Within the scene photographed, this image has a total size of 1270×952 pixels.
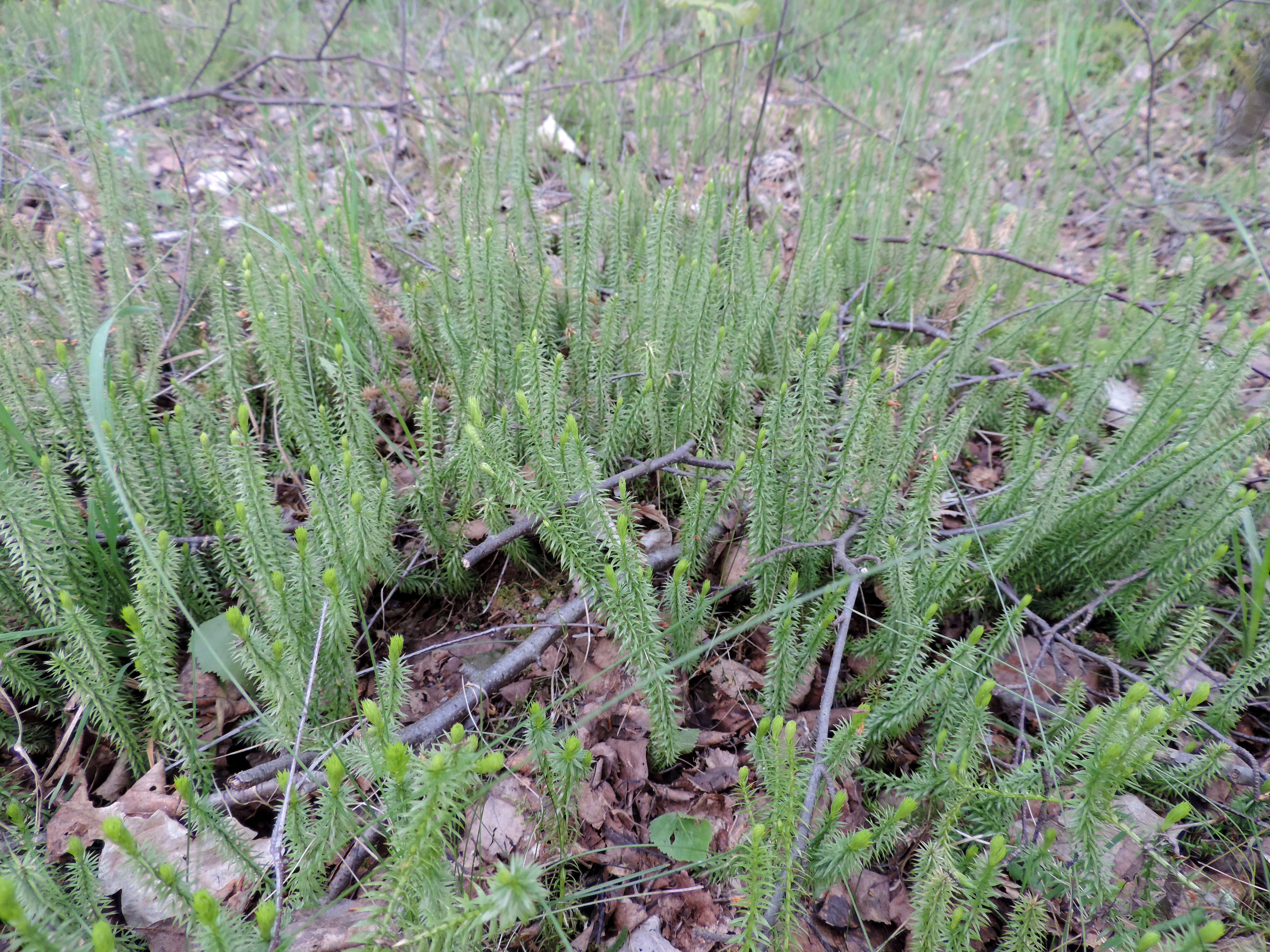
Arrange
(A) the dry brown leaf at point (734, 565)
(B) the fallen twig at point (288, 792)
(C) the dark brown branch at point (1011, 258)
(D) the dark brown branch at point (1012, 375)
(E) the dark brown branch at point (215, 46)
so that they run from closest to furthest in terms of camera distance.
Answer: (B) the fallen twig at point (288, 792) < (A) the dry brown leaf at point (734, 565) < (D) the dark brown branch at point (1012, 375) < (C) the dark brown branch at point (1011, 258) < (E) the dark brown branch at point (215, 46)

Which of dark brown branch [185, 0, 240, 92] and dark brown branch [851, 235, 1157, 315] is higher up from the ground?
dark brown branch [185, 0, 240, 92]

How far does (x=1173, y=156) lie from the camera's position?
4785 millimetres

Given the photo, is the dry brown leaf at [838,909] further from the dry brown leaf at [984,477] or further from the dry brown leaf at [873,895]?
the dry brown leaf at [984,477]

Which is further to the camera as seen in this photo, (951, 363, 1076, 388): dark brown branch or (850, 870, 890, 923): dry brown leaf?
(951, 363, 1076, 388): dark brown branch

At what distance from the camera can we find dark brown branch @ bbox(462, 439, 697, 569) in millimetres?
1867

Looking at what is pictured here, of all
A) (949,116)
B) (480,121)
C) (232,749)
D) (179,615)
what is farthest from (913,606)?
(949,116)

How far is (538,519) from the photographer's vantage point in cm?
184

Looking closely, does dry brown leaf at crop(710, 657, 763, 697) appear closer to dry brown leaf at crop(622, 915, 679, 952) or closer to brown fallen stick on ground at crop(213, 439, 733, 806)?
brown fallen stick on ground at crop(213, 439, 733, 806)

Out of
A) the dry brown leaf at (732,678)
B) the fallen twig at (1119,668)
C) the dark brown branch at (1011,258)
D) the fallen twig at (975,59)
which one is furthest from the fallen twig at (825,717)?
the fallen twig at (975,59)

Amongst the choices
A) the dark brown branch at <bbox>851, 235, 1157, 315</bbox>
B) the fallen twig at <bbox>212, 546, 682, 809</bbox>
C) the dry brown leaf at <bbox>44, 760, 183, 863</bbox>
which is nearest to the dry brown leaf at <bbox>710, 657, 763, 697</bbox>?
the fallen twig at <bbox>212, 546, 682, 809</bbox>

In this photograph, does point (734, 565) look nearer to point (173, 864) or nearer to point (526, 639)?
point (526, 639)

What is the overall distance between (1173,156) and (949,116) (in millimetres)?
1672

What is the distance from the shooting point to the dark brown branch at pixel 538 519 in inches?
73.5

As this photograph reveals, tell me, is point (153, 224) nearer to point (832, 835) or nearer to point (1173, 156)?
point (832, 835)
